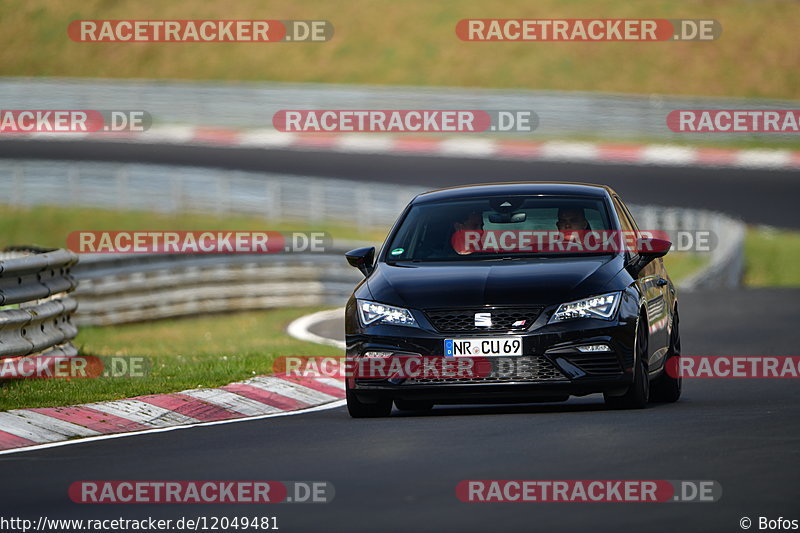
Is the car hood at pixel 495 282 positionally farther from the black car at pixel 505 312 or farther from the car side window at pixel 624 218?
the car side window at pixel 624 218

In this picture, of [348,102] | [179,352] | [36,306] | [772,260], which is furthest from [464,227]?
[348,102]

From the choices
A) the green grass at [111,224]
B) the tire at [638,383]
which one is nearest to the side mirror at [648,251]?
the tire at [638,383]

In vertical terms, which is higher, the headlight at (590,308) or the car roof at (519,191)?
the car roof at (519,191)

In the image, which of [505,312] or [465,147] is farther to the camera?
[465,147]

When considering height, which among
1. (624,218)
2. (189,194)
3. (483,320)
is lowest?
(483,320)

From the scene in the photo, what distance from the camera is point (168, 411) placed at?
1145cm

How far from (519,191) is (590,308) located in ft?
4.97

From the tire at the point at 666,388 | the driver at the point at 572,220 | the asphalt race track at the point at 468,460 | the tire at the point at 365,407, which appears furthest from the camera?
the tire at the point at 666,388

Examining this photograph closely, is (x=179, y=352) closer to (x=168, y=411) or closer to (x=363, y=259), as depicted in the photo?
(x=168, y=411)

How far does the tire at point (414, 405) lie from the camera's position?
11.7 metres

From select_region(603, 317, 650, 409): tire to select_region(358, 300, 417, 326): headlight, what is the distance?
1.44m

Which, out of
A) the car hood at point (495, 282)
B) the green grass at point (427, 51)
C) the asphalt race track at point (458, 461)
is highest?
the green grass at point (427, 51)

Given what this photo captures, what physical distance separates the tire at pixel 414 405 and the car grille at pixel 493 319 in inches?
52.9

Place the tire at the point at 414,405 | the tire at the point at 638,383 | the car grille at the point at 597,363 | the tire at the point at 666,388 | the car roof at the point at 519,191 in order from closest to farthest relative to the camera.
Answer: the car grille at the point at 597,363 → the tire at the point at 638,383 → the tire at the point at 414,405 → the car roof at the point at 519,191 → the tire at the point at 666,388
